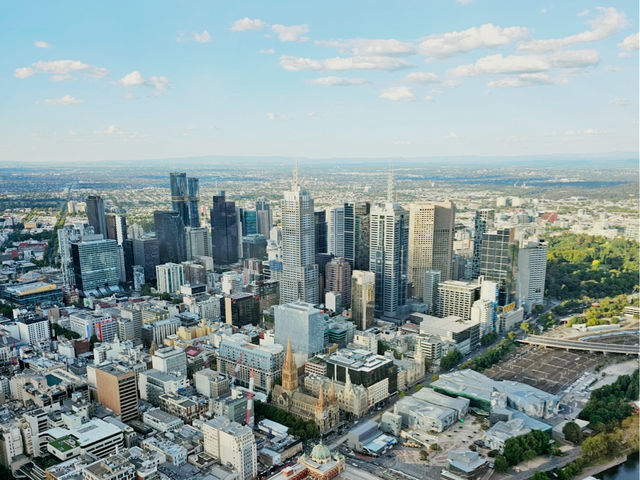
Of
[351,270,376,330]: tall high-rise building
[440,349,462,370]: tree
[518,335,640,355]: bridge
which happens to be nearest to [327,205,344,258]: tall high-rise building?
[351,270,376,330]: tall high-rise building

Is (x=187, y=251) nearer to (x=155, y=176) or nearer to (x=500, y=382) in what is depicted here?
(x=155, y=176)

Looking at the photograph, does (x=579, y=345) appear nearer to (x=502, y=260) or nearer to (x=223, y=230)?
(x=502, y=260)

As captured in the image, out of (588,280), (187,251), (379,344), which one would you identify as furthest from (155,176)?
(588,280)

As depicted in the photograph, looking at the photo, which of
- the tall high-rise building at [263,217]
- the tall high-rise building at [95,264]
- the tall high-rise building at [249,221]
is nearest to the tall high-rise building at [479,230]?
the tall high-rise building at [263,217]

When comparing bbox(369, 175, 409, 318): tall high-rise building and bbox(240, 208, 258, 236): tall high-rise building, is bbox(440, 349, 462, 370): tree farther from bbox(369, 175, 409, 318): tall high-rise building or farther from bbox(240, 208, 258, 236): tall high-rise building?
bbox(240, 208, 258, 236): tall high-rise building

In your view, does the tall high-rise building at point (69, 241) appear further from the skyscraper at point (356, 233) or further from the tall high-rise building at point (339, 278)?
the skyscraper at point (356, 233)

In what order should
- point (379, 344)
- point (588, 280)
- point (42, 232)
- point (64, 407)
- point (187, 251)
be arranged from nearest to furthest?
point (64, 407) < point (379, 344) < point (588, 280) < point (187, 251) < point (42, 232)
